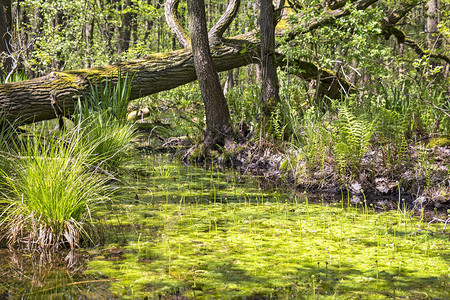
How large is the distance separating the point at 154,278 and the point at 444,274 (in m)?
1.83

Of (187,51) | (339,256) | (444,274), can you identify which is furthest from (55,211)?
(187,51)

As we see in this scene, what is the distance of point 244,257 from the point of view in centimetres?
295

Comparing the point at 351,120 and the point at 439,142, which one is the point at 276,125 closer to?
the point at 351,120

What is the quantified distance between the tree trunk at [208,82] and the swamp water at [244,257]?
275 centimetres

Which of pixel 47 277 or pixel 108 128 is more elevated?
pixel 108 128

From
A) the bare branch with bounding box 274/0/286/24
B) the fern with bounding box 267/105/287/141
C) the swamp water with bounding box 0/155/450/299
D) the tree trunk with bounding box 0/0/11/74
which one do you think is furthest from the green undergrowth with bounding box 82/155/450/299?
the tree trunk with bounding box 0/0/11/74

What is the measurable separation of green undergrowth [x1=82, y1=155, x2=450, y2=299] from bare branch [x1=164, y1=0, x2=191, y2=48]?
410 cm

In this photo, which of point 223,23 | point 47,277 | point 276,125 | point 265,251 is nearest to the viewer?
point 47,277

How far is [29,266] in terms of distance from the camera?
276cm

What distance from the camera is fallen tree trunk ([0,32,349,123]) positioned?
604 centimetres

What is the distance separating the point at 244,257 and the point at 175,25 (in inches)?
239

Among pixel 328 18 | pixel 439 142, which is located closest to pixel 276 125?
pixel 328 18

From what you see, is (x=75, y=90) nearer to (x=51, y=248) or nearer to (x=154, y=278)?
(x=51, y=248)

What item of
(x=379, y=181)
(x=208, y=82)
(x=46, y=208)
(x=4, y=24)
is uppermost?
(x=4, y=24)
